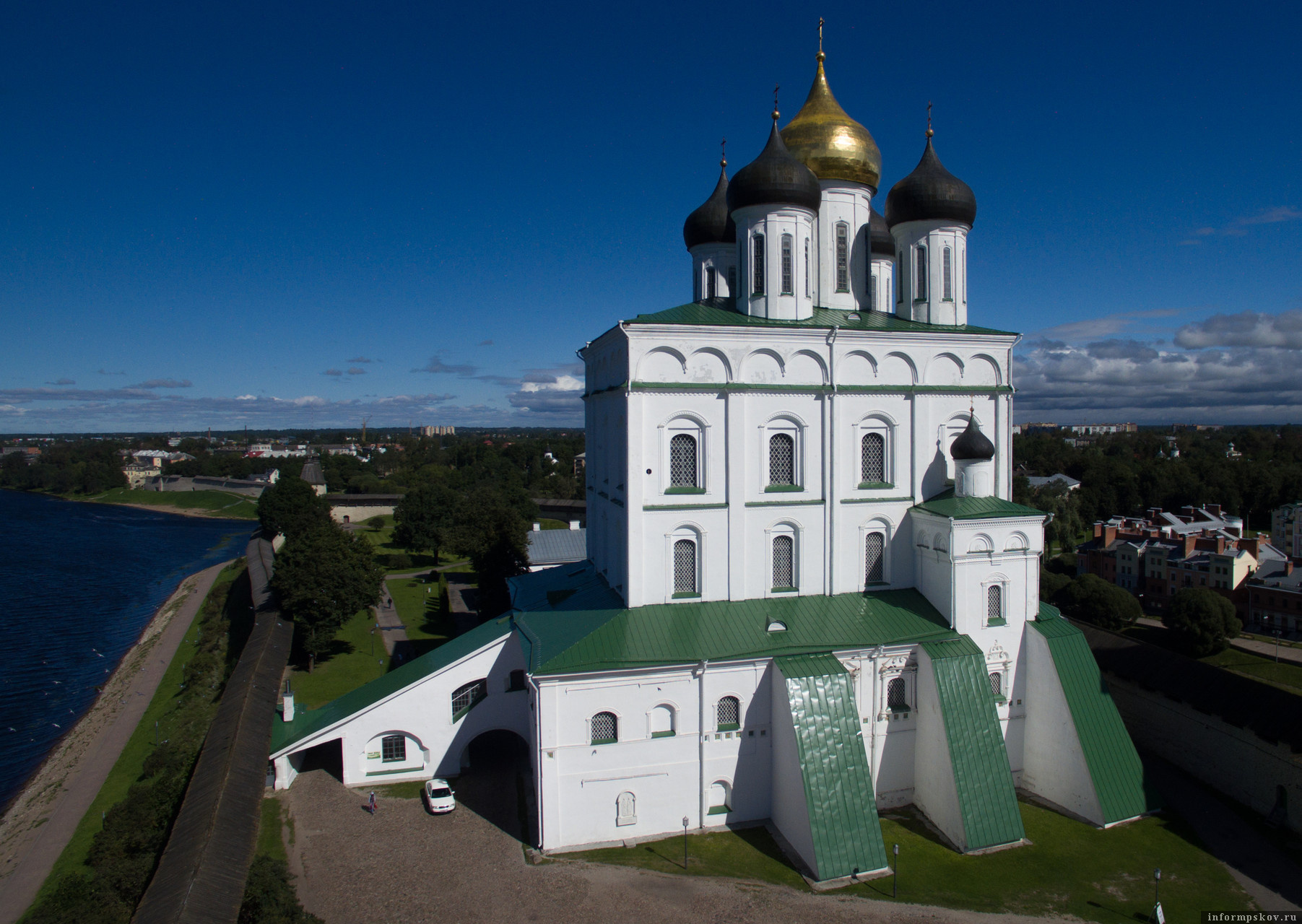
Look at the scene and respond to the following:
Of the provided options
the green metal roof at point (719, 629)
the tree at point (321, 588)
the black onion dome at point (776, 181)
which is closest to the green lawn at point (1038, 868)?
the green metal roof at point (719, 629)

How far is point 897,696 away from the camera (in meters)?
14.0

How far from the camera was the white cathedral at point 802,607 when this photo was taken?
12711mm

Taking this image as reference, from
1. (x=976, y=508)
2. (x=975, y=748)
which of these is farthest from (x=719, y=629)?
(x=976, y=508)

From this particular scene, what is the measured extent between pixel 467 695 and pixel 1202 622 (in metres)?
27.5

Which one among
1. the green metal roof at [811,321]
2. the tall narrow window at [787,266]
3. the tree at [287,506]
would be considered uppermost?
the tall narrow window at [787,266]

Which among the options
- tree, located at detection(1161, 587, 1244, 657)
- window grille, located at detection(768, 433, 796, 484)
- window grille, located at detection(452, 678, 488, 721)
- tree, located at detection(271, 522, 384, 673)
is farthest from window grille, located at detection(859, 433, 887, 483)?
tree, located at detection(1161, 587, 1244, 657)

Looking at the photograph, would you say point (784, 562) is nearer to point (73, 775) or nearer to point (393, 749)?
point (393, 749)

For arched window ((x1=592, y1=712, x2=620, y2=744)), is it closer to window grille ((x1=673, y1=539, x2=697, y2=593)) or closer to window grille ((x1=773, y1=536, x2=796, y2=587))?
window grille ((x1=673, y1=539, x2=697, y2=593))

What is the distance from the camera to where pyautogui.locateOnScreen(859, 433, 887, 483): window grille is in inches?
606

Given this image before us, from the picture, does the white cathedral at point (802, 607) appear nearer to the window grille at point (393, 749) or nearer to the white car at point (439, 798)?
the window grille at point (393, 749)

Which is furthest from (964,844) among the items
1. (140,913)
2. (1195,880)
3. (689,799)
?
(140,913)

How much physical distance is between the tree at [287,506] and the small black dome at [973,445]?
34727mm

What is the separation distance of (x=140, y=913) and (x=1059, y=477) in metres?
71.9

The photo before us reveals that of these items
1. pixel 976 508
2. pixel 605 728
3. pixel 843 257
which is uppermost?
pixel 843 257
